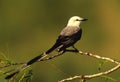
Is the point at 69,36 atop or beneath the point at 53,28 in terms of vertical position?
atop

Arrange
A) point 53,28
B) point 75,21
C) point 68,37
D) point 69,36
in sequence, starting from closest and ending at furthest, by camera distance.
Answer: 1. point 68,37
2. point 69,36
3. point 75,21
4. point 53,28

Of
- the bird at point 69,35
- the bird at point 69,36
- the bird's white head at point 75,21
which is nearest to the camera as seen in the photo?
the bird at point 69,36

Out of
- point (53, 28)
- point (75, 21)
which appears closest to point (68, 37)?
point (75, 21)

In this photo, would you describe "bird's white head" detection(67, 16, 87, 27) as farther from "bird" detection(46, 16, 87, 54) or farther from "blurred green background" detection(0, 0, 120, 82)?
"blurred green background" detection(0, 0, 120, 82)

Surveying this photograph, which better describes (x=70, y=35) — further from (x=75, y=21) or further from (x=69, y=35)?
(x=75, y=21)

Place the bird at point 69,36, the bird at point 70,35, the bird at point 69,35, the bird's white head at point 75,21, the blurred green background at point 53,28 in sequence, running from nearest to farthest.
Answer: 1. the bird at point 69,36
2. the bird at point 69,35
3. the bird at point 70,35
4. the bird's white head at point 75,21
5. the blurred green background at point 53,28

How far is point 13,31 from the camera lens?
31953 millimetres

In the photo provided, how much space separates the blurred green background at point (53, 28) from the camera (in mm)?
28406

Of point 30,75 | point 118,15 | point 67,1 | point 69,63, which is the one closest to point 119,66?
point 30,75

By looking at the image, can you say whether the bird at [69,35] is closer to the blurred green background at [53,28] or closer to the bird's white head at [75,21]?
the bird's white head at [75,21]

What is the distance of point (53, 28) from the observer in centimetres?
3409

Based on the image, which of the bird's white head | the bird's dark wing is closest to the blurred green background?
the bird's white head

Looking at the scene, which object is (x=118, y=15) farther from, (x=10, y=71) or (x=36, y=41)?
(x=10, y=71)

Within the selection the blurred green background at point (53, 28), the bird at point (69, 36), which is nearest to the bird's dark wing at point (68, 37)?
the bird at point (69, 36)
